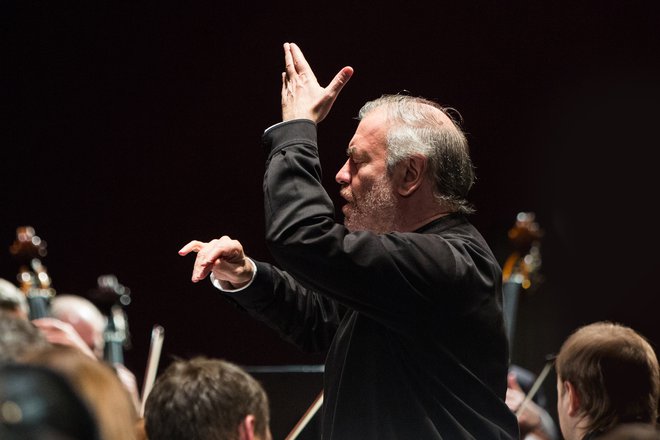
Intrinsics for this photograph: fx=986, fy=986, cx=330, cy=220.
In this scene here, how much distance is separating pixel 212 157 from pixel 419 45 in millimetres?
1302

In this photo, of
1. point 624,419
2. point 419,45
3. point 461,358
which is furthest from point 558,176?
point 461,358

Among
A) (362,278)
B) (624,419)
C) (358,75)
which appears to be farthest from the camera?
(358,75)

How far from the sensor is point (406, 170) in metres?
2.09

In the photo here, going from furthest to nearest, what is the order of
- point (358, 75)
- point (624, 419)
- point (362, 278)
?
point (358, 75) → point (624, 419) → point (362, 278)

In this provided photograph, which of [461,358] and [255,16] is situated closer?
[461,358]

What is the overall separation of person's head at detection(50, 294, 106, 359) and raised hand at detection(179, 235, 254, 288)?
8.06 ft

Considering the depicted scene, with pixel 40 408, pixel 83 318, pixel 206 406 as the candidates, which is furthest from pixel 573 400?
pixel 83 318

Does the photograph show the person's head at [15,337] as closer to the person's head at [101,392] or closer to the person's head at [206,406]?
the person's head at [206,406]

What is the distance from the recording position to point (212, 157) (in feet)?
17.9

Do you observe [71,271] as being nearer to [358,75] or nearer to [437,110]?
[358,75]

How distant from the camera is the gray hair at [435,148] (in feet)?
6.85

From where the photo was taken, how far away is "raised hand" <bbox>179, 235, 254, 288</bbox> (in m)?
1.91

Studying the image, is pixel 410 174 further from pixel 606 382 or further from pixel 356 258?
pixel 606 382

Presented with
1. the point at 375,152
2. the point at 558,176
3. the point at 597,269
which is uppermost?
the point at 375,152
